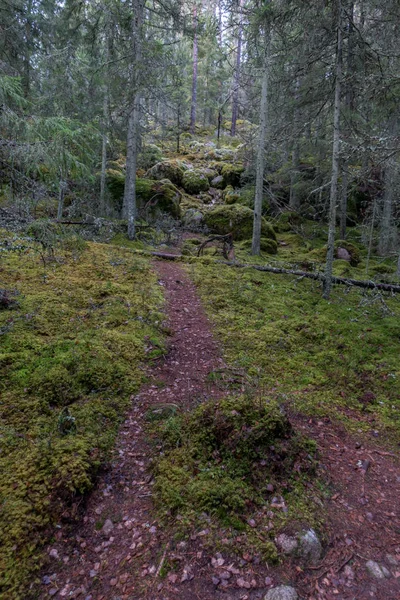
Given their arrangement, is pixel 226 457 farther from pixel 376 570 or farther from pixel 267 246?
pixel 267 246

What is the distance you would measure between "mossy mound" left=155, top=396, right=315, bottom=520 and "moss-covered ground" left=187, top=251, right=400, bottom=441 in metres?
1.37

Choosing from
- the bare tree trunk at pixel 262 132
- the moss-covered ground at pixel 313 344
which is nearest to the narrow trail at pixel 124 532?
the moss-covered ground at pixel 313 344

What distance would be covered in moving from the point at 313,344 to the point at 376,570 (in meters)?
4.63

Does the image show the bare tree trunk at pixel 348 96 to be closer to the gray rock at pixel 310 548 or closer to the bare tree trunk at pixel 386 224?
the bare tree trunk at pixel 386 224

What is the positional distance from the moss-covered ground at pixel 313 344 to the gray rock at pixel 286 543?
226cm

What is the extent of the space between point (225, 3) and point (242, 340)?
42.2 ft

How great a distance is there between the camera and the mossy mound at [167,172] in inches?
859

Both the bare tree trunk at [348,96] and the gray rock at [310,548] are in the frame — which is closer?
the gray rock at [310,548]

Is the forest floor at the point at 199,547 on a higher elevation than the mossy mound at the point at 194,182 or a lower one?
lower

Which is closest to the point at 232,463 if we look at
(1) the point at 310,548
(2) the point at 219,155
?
(1) the point at 310,548

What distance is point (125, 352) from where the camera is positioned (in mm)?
5773

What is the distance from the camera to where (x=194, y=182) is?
22.8 metres

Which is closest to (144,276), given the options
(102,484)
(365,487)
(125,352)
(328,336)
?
(125,352)

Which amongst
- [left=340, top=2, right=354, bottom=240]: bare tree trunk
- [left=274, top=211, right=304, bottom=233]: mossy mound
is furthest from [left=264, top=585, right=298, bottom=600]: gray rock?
[left=274, top=211, right=304, bottom=233]: mossy mound
